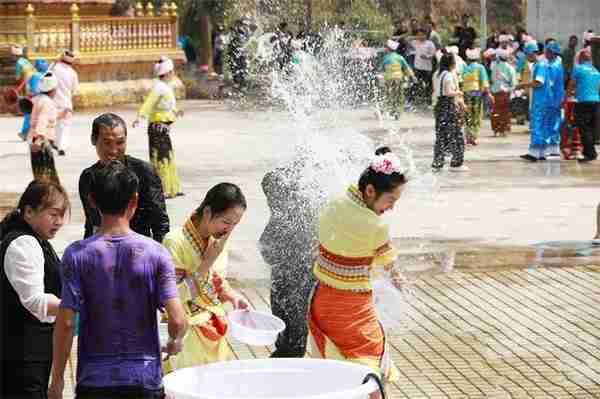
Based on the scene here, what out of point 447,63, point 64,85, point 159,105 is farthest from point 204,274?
point 64,85

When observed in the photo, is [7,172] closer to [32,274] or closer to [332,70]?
[332,70]

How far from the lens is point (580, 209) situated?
1513 cm

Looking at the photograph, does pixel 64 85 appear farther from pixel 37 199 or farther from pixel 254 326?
pixel 37 199

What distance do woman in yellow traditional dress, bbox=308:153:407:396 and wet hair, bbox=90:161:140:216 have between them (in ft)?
5.24

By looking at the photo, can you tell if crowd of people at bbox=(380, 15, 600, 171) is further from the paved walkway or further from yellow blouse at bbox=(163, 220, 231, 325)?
A: yellow blouse at bbox=(163, 220, 231, 325)

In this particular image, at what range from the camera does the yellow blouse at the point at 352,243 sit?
6242 mm

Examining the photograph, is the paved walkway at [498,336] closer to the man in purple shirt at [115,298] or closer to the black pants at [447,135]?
the man in purple shirt at [115,298]

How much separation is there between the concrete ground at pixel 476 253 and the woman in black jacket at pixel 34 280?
106 inches

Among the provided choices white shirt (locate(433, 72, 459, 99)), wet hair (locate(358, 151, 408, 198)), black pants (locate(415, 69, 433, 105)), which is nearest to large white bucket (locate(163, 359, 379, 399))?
wet hair (locate(358, 151, 408, 198))

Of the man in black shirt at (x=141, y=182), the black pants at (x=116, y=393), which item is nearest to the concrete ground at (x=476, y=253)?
the man in black shirt at (x=141, y=182)

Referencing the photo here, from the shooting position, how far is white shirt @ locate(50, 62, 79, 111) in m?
21.9

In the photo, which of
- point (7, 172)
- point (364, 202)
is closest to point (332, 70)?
point (7, 172)

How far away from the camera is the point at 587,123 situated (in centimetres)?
1975

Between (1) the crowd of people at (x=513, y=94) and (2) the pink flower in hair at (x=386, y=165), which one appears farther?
(1) the crowd of people at (x=513, y=94)
